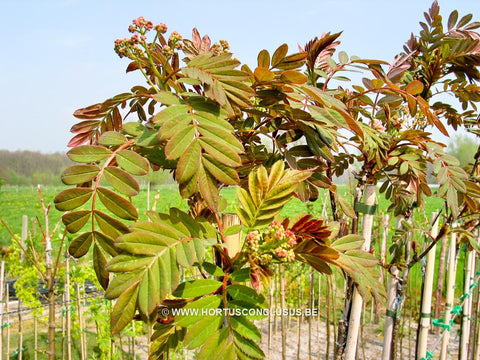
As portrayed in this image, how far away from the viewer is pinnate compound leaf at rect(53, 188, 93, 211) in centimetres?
46

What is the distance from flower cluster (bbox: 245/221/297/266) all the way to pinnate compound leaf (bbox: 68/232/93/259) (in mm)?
213

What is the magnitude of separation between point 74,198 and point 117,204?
0.06 metres

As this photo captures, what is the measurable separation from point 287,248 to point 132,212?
22cm

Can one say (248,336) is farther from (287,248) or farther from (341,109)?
(341,109)

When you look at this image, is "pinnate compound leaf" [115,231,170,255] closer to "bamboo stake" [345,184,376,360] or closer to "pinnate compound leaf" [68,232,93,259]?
"pinnate compound leaf" [68,232,93,259]

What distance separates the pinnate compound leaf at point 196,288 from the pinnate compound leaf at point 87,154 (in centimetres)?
20

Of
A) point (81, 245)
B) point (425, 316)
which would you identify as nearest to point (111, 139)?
point (81, 245)

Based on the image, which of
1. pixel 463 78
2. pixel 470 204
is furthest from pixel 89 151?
pixel 463 78

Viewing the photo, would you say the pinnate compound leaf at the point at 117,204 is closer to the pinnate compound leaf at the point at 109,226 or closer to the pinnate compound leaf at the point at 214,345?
the pinnate compound leaf at the point at 109,226

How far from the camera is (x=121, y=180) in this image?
47 cm

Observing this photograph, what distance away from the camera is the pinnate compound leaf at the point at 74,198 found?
46 cm

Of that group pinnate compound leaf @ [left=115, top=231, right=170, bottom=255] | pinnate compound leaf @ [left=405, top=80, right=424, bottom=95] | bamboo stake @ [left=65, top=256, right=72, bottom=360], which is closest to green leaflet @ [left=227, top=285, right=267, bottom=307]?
pinnate compound leaf @ [left=115, top=231, right=170, bottom=255]

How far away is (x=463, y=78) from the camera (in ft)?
4.00

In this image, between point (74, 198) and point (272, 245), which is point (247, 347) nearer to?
point (272, 245)
